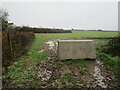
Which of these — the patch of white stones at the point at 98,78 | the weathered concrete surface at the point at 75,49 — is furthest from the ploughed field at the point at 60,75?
the weathered concrete surface at the point at 75,49

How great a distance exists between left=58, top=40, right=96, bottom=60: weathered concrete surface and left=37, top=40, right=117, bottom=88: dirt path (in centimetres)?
26

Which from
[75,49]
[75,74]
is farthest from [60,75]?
[75,49]

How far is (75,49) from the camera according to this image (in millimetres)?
6074

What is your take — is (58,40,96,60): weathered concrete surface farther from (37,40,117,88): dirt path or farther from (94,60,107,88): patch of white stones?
(94,60,107,88): patch of white stones

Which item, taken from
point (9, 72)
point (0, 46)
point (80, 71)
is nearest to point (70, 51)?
point (80, 71)

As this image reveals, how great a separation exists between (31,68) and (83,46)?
2.41 m

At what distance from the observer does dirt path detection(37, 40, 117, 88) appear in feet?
13.4

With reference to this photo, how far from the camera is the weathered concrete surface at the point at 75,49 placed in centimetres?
599

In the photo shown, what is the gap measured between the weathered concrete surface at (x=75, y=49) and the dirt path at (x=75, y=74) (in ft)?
0.85

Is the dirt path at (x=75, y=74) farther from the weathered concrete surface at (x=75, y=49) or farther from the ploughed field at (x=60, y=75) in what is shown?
the weathered concrete surface at (x=75, y=49)

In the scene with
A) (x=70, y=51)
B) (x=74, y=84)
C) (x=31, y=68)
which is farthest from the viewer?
(x=70, y=51)

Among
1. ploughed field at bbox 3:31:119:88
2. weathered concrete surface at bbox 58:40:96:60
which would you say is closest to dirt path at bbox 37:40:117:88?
ploughed field at bbox 3:31:119:88

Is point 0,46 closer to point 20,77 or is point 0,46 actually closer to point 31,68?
point 31,68

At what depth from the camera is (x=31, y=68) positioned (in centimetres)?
540
